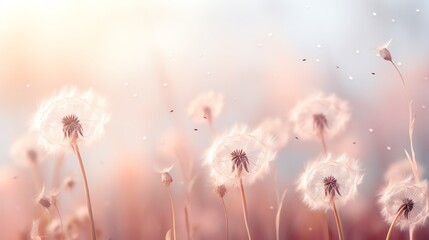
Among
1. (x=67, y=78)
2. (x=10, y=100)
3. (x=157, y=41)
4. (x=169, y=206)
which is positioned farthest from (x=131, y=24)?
(x=169, y=206)

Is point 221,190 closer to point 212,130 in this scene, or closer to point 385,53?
point 212,130

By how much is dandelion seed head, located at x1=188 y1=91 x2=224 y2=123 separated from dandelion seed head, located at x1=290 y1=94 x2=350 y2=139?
190 millimetres

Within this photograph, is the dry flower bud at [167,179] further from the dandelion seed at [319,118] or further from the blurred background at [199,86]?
the dandelion seed at [319,118]

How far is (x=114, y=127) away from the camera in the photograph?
4.81 feet

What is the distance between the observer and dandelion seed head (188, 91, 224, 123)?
149cm

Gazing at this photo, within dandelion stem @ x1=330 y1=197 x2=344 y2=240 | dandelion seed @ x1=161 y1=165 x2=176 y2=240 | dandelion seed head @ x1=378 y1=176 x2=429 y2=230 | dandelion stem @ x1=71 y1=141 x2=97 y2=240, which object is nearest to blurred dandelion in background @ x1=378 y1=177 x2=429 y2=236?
dandelion seed head @ x1=378 y1=176 x2=429 y2=230

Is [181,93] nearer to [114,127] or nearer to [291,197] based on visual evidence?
[114,127]

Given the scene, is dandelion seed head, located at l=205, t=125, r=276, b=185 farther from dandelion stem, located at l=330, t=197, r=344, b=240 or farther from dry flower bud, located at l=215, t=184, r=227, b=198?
dandelion stem, located at l=330, t=197, r=344, b=240

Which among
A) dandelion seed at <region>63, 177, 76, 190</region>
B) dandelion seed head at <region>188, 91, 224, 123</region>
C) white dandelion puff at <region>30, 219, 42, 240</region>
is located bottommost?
white dandelion puff at <region>30, 219, 42, 240</region>

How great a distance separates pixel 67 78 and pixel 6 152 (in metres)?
0.24

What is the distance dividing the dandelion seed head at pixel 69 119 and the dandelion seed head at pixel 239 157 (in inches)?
11.2

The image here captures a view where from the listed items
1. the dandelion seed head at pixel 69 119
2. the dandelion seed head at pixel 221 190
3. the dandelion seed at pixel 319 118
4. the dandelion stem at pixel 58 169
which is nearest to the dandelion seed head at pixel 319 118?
the dandelion seed at pixel 319 118

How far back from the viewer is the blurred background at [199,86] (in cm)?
146

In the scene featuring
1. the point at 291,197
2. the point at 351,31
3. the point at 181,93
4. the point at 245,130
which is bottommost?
the point at 291,197
